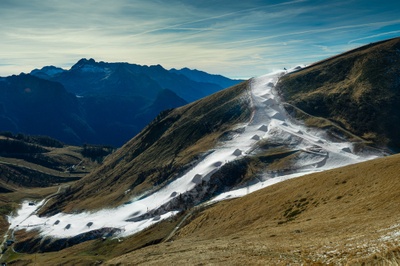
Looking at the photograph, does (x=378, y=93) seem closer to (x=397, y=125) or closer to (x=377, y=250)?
(x=397, y=125)

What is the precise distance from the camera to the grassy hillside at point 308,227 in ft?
101

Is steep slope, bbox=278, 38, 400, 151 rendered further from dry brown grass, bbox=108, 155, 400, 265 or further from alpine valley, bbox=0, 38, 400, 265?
dry brown grass, bbox=108, 155, 400, 265

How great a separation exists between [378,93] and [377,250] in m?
166

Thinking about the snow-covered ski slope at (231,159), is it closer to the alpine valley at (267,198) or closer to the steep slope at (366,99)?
the alpine valley at (267,198)

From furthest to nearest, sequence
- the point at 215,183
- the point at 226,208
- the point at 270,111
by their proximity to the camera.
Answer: the point at 270,111
the point at 215,183
the point at 226,208

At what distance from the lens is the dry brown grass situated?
3117cm

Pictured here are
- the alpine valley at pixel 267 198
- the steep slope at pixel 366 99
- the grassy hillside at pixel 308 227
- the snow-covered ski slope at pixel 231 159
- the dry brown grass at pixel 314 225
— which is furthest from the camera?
the steep slope at pixel 366 99

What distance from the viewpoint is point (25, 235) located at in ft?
570

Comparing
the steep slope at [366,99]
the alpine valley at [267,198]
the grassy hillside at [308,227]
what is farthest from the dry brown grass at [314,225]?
the steep slope at [366,99]

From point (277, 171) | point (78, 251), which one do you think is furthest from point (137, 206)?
point (277, 171)

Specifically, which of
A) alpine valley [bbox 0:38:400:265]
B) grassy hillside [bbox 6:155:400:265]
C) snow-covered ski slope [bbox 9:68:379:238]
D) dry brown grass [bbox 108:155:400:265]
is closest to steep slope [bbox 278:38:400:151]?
alpine valley [bbox 0:38:400:265]

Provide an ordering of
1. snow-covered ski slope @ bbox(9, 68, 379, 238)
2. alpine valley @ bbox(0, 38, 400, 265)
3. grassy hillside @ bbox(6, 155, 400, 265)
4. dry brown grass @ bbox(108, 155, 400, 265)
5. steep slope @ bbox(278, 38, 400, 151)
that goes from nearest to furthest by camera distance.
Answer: grassy hillside @ bbox(6, 155, 400, 265) → dry brown grass @ bbox(108, 155, 400, 265) → alpine valley @ bbox(0, 38, 400, 265) → snow-covered ski slope @ bbox(9, 68, 379, 238) → steep slope @ bbox(278, 38, 400, 151)

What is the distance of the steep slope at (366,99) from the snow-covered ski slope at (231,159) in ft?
52.0

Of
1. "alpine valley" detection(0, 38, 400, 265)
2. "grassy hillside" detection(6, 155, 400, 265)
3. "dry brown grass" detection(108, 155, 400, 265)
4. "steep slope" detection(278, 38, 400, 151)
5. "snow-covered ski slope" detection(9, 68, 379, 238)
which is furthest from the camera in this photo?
"steep slope" detection(278, 38, 400, 151)
